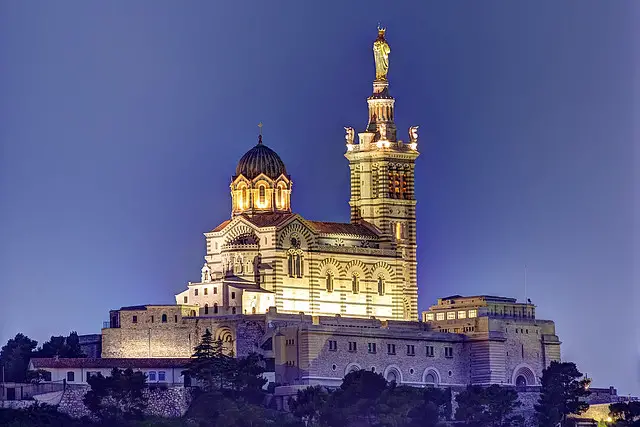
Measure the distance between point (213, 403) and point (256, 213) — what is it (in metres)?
18.5

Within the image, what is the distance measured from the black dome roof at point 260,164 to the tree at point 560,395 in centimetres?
1862

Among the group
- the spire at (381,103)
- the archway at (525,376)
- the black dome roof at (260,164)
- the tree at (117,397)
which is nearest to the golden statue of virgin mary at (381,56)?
the spire at (381,103)

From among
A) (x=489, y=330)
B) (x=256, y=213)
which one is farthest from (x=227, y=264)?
(x=489, y=330)

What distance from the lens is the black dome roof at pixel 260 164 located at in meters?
143

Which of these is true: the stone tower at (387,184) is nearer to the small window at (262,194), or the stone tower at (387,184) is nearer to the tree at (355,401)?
the small window at (262,194)

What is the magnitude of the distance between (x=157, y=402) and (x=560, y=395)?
24.1 m

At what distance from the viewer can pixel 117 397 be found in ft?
417

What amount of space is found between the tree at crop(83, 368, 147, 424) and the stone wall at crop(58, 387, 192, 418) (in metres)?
0.41

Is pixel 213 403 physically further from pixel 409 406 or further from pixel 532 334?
pixel 532 334

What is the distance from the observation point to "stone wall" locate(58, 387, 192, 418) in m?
127

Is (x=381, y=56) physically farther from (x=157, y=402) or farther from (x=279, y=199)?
(x=157, y=402)

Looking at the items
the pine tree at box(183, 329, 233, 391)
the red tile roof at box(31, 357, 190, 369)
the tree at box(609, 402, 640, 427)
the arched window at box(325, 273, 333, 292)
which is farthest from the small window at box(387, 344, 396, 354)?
the tree at box(609, 402, 640, 427)

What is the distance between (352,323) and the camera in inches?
5507

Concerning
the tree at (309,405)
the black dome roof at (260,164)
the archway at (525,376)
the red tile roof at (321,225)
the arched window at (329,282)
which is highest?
the black dome roof at (260,164)
